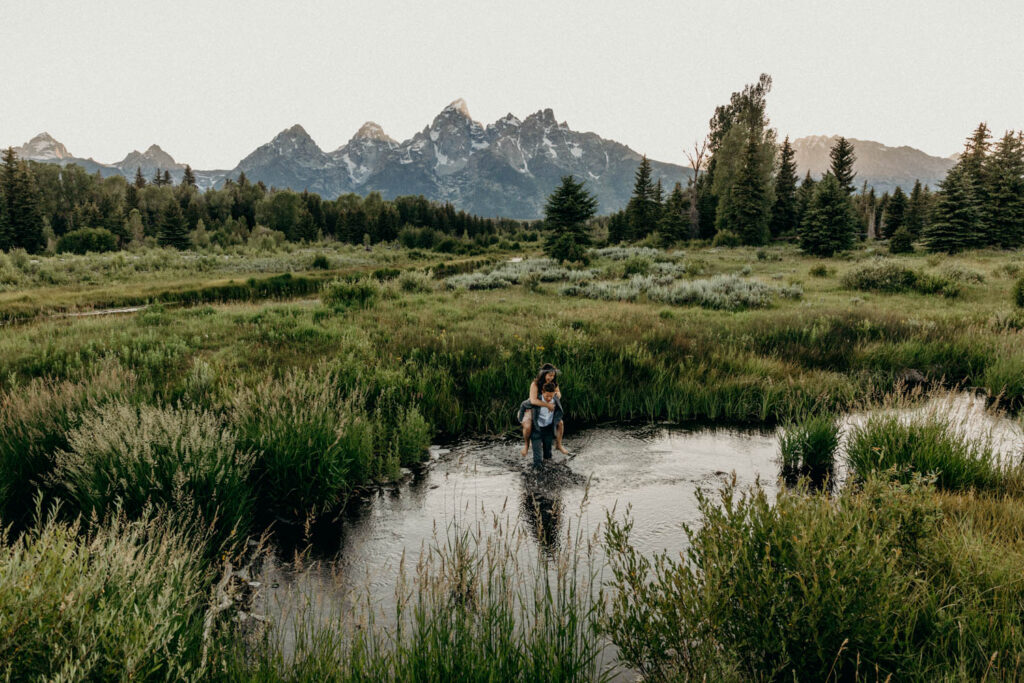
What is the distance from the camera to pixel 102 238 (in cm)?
5972

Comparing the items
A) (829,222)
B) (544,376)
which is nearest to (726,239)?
(829,222)

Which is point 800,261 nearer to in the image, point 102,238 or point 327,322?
point 327,322

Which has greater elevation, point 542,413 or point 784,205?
point 784,205

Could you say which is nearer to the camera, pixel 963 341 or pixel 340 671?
pixel 340 671

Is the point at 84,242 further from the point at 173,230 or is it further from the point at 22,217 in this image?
the point at 173,230

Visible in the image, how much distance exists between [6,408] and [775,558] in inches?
333

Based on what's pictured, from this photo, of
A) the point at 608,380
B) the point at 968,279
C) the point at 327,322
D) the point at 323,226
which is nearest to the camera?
the point at 608,380

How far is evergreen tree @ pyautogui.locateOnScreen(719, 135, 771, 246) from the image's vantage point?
5097 cm

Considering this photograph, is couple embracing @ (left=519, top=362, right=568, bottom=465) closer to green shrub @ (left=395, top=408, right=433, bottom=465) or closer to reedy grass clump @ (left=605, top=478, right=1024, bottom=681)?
green shrub @ (left=395, top=408, right=433, bottom=465)

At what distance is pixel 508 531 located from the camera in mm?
5164

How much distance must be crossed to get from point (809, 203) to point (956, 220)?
10433 mm

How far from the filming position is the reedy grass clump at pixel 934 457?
209 inches

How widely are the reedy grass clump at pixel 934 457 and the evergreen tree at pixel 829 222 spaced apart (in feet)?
134

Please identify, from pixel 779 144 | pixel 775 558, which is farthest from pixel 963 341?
pixel 779 144
